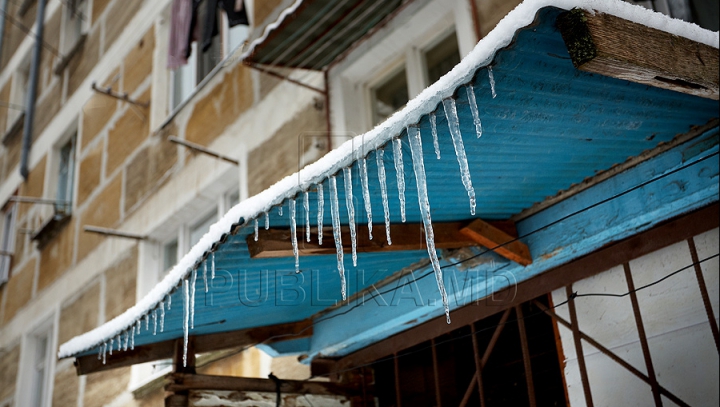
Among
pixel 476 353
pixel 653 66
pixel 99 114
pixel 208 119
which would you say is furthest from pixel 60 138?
pixel 653 66

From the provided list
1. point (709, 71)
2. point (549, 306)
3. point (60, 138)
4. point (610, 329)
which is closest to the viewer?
point (709, 71)

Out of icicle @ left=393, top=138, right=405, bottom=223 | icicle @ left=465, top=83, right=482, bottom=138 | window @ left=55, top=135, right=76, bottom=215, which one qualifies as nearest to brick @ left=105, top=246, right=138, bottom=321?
window @ left=55, top=135, right=76, bottom=215

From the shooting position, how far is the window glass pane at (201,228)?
8.17 metres

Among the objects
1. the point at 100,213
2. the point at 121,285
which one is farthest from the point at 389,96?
the point at 100,213

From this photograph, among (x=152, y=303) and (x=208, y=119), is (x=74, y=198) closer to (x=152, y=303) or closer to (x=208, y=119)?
(x=208, y=119)

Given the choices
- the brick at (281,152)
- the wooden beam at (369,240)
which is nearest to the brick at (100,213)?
the brick at (281,152)

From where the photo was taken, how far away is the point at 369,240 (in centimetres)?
416

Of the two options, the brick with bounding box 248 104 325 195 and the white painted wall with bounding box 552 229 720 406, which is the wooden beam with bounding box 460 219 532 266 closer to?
the white painted wall with bounding box 552 229 720 406

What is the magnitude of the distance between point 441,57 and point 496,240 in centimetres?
231

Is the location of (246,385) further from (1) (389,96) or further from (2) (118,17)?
(2) (118,17)

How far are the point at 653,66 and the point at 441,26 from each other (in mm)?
3224

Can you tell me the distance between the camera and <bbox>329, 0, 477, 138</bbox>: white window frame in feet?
19.4

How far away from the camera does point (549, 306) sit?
15.4ft

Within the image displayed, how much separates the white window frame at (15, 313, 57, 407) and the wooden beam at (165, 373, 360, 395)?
19.5ft
